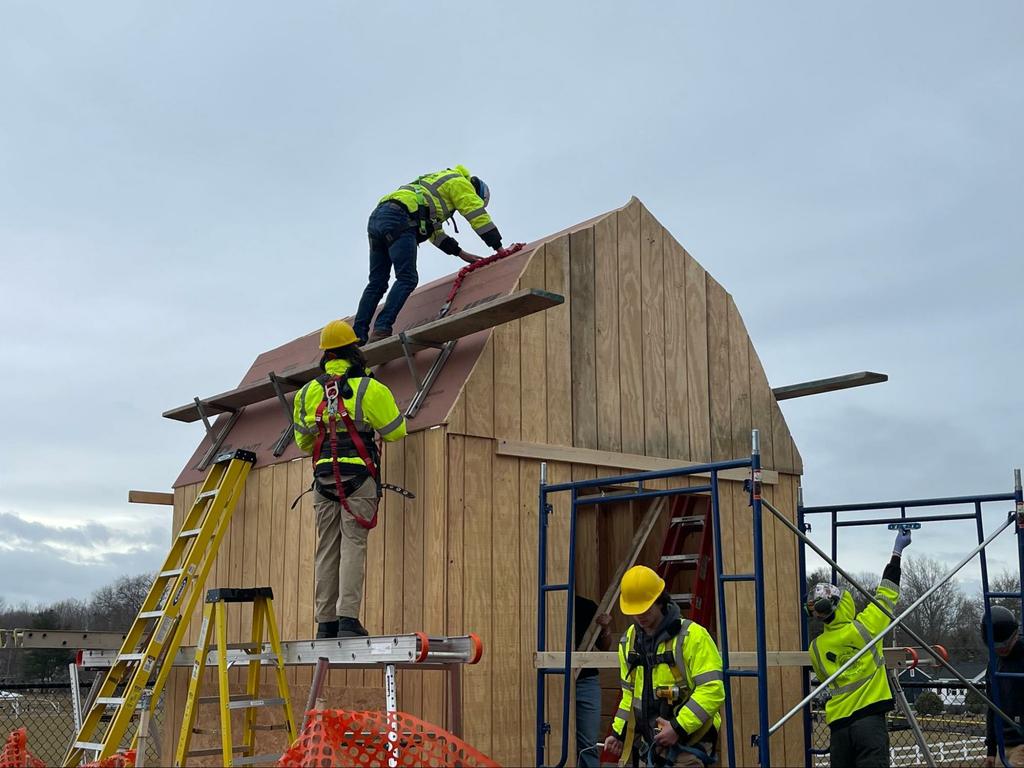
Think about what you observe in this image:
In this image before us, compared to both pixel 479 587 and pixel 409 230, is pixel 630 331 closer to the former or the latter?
pixel 409 230

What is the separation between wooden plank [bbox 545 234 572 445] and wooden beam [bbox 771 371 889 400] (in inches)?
110

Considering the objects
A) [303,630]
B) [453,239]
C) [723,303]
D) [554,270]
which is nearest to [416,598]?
[303,630]

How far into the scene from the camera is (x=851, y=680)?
7.75 m

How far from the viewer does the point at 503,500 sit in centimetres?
842

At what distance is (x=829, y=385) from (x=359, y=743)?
21.4 feet

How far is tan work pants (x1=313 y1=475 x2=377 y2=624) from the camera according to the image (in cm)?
772

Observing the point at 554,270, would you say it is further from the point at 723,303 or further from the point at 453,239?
the point at 723,303

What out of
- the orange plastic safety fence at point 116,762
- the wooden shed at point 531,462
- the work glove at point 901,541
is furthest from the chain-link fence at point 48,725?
the work glove at point 901,541

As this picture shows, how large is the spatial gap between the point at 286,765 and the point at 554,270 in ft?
15.7

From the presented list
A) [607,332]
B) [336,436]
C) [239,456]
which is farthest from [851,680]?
[239,456]

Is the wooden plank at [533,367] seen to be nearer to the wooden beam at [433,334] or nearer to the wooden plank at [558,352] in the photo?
the wooden plank at [558,352]

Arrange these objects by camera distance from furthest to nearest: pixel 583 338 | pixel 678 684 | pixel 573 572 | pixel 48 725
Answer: pixel 48 725, pixel 583 338, pixel 573 572, pixel 678 684

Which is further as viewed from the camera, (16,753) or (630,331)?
(630,331)

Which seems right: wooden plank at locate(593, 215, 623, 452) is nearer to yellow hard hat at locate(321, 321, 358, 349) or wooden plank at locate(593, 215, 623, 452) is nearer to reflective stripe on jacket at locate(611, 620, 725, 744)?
yellow hard hat at locate(321, 321, 358, 349)
